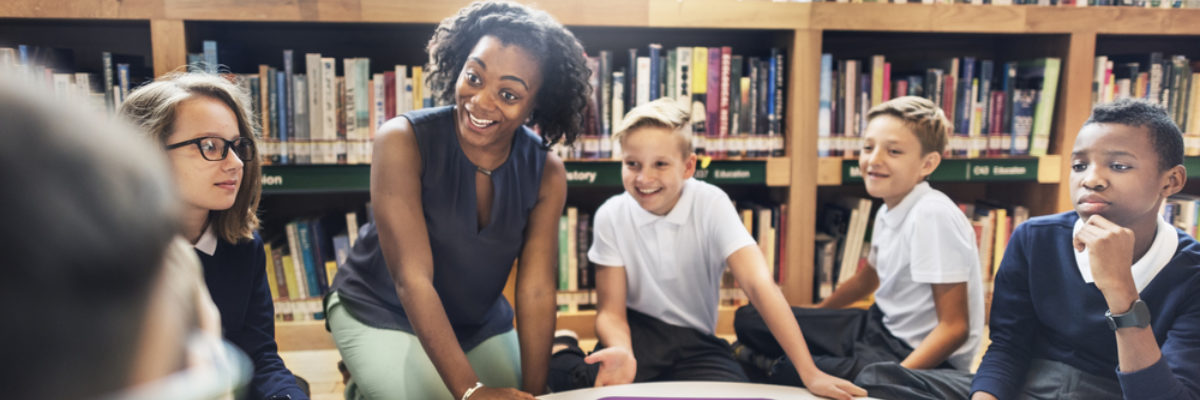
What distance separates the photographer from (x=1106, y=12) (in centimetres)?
231

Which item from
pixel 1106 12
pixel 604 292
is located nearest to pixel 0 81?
pixel 604 292

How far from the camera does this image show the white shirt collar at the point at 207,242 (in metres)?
1.36

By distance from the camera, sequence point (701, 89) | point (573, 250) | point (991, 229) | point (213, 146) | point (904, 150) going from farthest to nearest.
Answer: point (991, 229)
point (573, 250)
point (701, 89)
point (904, 150)
point (213, 146)

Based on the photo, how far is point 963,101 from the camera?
2.38 m

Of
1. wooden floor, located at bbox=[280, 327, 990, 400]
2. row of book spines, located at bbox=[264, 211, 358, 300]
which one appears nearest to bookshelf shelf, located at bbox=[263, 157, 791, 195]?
row of book spines, located at bbox=[264, 211, 358, 300]

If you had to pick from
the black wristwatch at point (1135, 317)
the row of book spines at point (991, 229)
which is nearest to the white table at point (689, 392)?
the black wristwatch at point (1135, 317)

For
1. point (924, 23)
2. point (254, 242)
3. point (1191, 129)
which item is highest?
point (924, 23)

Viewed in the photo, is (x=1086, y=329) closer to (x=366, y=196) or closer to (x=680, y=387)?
(x=680, y=387)

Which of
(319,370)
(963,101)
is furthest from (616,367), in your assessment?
(963,101)

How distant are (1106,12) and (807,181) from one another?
1148 millimetres

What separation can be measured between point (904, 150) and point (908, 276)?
322 mm

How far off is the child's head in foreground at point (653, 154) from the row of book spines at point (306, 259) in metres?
1.11

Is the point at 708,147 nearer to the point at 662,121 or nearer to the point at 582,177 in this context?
the point at 582,177

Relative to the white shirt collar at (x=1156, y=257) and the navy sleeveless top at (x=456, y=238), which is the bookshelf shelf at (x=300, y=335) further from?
the white shirt collar at (x=1156, y=257)
